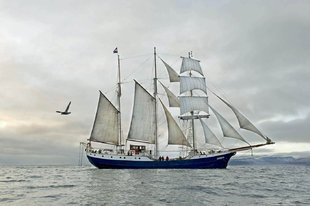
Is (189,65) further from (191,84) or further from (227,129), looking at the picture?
(227,129)

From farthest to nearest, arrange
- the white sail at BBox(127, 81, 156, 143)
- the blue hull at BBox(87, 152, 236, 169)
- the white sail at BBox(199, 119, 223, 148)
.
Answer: the white sail at BBox(127, 81, 156, 143)
the white sail at BBox(199, 119, 223, 148)
the blue hull at BBox(87, 152, 236, 169)

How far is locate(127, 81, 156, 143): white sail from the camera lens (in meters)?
67.9

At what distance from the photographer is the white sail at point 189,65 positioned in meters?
76.7

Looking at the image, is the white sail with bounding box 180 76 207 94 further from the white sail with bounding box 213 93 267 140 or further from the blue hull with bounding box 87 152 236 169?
the blue hull with bounding box 87 152 236 169

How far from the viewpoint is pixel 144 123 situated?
224ft

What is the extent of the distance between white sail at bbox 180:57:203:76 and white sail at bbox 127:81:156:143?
44.4 feet

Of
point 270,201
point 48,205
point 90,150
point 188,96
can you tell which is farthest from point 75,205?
point 188,96

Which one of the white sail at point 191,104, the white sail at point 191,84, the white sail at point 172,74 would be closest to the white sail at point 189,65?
the white sail at point 172,74

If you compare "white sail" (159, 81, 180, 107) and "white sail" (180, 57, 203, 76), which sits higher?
"white sail" (180, 57, 203, 76)

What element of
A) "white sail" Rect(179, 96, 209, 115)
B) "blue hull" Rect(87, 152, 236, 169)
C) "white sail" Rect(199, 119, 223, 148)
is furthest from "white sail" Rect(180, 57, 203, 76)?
"blue hull" Rect(87, 152, 236, 169)

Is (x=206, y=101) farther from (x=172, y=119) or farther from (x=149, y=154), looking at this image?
(x=149, y=154)

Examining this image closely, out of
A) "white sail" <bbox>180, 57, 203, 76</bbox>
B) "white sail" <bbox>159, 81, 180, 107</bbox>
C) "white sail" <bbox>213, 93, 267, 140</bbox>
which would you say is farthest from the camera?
"white sail" <bbox>180, 57, 203, 76</bbox>

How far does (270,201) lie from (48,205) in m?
16.3

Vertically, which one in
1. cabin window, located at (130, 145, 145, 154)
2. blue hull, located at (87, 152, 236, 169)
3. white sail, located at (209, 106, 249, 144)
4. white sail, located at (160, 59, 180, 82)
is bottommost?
blue hull, located at (87, 152, 236, 169)
